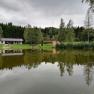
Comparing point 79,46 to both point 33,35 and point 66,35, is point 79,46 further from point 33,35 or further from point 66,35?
point 33,35

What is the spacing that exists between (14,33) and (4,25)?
23.7 ft

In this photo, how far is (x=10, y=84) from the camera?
15672 millimetres

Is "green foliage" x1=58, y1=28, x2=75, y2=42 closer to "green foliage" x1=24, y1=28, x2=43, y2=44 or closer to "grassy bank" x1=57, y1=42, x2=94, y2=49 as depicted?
"green foliage" x1=24, y1=28, x2=43, y2=44

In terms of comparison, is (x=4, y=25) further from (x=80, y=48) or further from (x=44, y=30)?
(x=80, y=48)

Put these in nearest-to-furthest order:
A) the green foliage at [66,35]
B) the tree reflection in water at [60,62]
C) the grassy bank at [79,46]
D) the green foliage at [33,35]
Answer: the tree reflection in water at [60,62] → the grassy bank at [79,46] → the green foliage at [66,35] → the green foliage at [33,35]

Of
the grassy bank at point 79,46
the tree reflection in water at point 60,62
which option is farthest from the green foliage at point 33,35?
the tree reflection in water at point 60,62

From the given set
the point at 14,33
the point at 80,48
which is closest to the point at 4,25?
the point at 14,33

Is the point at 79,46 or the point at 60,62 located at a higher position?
the point at 79,46

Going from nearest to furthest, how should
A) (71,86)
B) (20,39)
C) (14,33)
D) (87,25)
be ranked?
(71,86) < (87,25) < (20,39) < (14,33)

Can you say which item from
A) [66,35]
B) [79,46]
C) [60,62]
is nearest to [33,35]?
[66,35]

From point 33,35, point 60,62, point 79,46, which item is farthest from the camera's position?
point 33,35

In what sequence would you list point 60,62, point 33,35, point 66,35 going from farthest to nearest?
point 33,35 → point 66,35 → point 60,62

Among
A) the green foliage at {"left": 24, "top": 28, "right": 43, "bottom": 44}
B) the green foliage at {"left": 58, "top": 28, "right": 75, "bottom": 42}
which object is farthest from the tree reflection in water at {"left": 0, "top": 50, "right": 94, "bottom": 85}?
the green foliage at {"left": 24, "top": 28, "right": 43, "bottom": 44}

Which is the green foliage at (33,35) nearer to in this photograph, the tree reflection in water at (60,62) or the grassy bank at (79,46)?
the grassy bank at (79,46)
